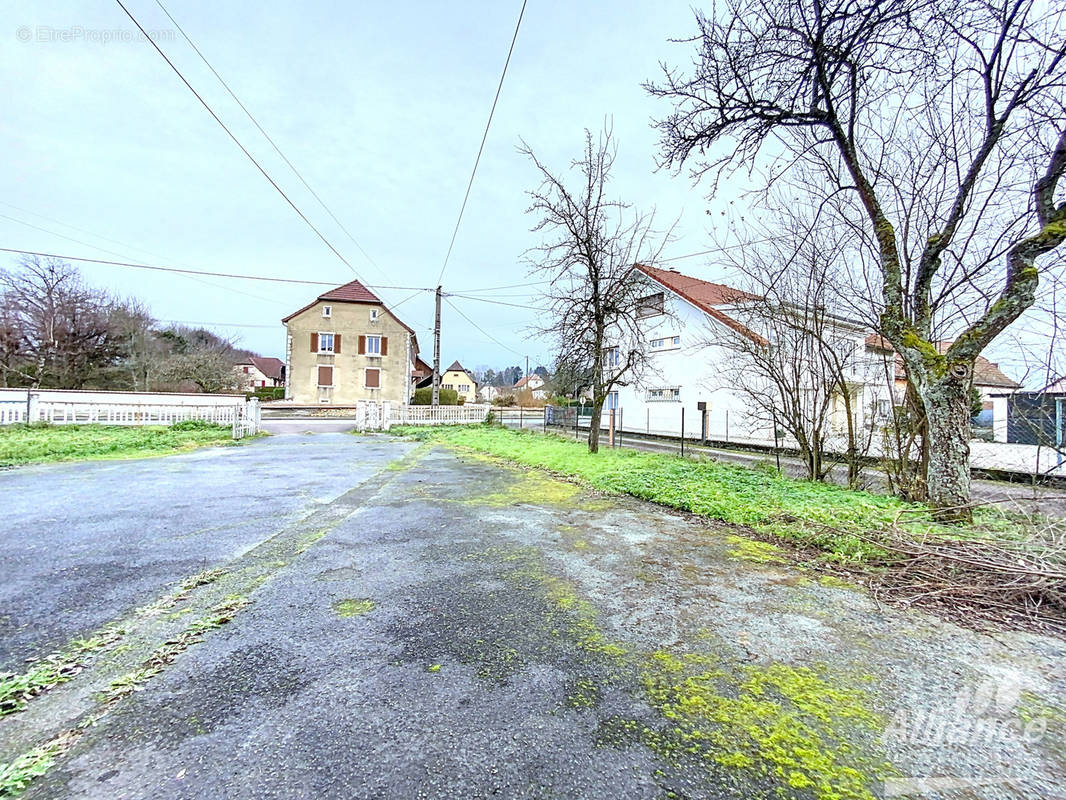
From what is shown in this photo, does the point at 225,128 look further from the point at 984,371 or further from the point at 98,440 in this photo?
the point at 984,371

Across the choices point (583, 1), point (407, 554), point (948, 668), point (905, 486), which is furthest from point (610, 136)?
point (948, 668)

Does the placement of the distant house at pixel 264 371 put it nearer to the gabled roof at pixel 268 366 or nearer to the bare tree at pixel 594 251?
the gabled roof at pixel 268 366

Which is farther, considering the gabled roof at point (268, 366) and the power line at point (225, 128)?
the gabled roof at point (268, 366)

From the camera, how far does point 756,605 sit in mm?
2703

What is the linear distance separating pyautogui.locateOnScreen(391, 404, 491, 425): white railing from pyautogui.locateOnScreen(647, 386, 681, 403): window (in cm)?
816

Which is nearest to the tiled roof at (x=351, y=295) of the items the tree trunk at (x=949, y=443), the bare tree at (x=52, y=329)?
the bare tree at (x=52, y=329)

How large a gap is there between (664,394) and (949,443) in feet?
49.4

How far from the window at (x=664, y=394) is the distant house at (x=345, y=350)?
2017 cm

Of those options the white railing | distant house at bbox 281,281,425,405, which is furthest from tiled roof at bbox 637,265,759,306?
distant house at bbox 281,281,425,405

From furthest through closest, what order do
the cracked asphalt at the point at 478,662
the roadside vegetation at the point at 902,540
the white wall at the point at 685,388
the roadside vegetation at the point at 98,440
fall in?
the white wall at the point at 685,388 < the roadside vegetation at the point at 98,440 < the roadside vegetation at the point at 902,540 < the cracked asphalt at the point at 478,662

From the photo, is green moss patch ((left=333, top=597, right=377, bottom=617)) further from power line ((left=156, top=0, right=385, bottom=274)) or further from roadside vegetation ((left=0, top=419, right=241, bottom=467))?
roadside vegetation ((left=0, top=419, right=241, bottom=467))

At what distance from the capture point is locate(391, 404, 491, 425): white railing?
2097 centimetres

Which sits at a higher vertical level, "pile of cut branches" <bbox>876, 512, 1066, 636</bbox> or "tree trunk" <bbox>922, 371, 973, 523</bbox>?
"tree trunk" <bbox>922, 371, 973, 523</bbox>

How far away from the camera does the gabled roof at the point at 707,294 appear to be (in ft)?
25.9
